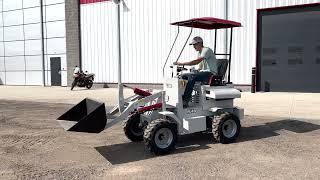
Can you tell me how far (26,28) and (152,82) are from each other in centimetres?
1261

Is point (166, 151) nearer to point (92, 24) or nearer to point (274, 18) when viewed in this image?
point (274, 18)

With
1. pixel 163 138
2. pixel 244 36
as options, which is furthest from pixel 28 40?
pixel 163 138

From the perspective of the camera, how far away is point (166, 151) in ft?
22.0

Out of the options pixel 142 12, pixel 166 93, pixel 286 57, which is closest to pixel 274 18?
pixel 286 57

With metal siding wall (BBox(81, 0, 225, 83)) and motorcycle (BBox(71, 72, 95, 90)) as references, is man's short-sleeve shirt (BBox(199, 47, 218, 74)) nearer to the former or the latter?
metal siding wall (BBox(81, 0, 225, 83))

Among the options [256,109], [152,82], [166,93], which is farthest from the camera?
[152,82]

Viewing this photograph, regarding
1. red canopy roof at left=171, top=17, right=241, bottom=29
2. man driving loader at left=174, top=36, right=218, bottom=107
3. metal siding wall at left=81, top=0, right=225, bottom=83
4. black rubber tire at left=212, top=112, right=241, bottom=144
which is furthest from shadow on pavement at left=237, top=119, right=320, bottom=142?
metal siding wall at left=81, top=0, right=225, bottom=83

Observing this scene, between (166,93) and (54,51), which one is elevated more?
(54,51)

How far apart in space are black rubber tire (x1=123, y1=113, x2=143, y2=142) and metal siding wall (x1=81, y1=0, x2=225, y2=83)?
12385 mm

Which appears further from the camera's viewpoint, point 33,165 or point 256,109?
point 256,109

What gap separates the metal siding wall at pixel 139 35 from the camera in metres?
20.4

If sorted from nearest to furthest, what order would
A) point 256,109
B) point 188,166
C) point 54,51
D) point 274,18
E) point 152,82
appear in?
point 188,166
point 256,109
point 274,18
point 152,82
point 54,51

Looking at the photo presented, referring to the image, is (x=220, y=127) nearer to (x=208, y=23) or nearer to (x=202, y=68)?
(x=202, y=68)

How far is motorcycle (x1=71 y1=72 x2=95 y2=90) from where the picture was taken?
22.9m
